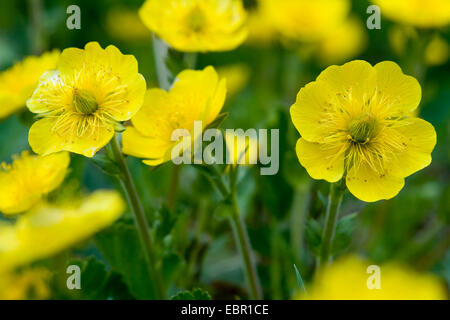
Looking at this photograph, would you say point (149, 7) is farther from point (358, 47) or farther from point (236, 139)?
point (358, 47)

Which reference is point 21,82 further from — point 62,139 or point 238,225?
point 238,225

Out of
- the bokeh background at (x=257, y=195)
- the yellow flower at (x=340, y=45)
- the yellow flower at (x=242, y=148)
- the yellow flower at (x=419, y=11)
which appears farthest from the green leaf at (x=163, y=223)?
the yellow flower at (x=340, y=45)

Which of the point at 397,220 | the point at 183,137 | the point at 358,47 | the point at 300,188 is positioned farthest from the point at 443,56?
the point at 183,137

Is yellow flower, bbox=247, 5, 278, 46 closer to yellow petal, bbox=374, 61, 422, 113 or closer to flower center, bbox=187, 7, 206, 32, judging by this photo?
flower center, bbox=187, 7, 206, 32

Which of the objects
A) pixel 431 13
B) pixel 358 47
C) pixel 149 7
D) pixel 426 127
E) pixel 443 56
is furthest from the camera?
pixel 358 47

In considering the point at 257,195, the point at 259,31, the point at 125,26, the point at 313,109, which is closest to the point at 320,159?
the point at 313,109

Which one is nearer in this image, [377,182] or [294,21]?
[377,182]

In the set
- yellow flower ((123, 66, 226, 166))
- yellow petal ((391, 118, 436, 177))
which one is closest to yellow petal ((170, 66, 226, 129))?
yellow flower ((123, 66, 226, 166))
